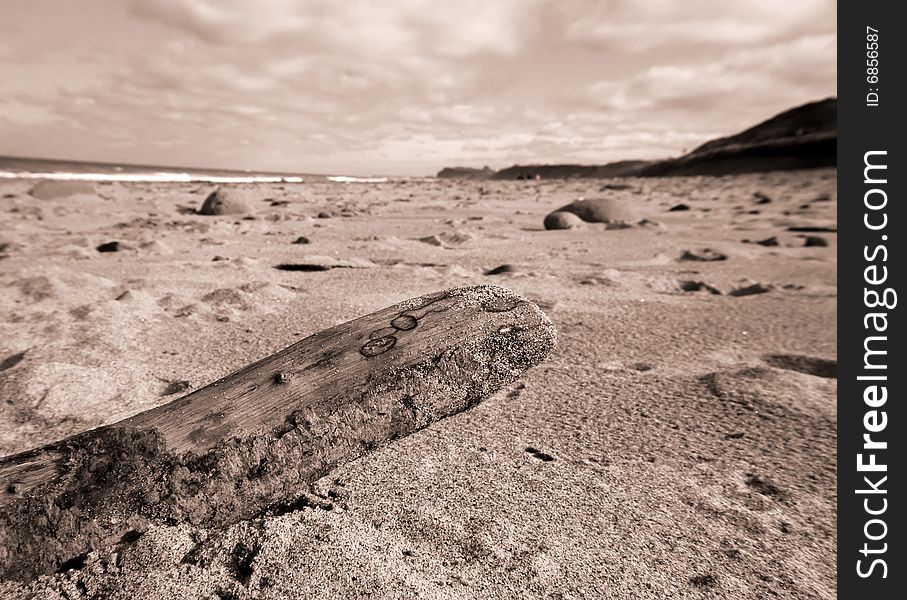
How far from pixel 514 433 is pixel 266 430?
73 centimetres

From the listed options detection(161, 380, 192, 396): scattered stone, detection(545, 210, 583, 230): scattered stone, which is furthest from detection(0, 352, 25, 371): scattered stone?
detection(545, 210, 583, 230): scattered stone

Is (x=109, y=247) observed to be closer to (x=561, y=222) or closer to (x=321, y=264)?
(x=321, y=264)

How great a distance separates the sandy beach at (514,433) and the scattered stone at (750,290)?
0.11ft

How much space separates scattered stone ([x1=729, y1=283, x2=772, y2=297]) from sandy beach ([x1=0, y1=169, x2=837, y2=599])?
34 mm

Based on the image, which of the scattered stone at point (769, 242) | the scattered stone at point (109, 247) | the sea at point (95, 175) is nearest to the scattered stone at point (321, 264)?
the scattered stone at point (109, 247)

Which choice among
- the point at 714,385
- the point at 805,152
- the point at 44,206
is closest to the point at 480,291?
the point at 714,385

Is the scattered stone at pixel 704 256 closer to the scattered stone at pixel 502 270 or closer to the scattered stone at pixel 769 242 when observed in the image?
the scattered stone at pixel 769 242

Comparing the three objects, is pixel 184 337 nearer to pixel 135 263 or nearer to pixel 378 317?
pixel 378 317

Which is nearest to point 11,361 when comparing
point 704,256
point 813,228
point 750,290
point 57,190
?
point 750,290

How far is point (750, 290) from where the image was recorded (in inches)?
125

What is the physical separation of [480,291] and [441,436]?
1.48 feet

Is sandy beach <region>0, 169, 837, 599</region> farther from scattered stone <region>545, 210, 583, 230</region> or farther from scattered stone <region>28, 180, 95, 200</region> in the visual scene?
scattered stone <region>28, 180, 95, 200</region>

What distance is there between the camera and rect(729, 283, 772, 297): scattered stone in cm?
312

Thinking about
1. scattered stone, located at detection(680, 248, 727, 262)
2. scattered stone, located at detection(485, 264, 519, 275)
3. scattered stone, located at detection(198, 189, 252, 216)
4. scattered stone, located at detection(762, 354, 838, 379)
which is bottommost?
scattered stone, located at detection(762, 354, 838, 379)
